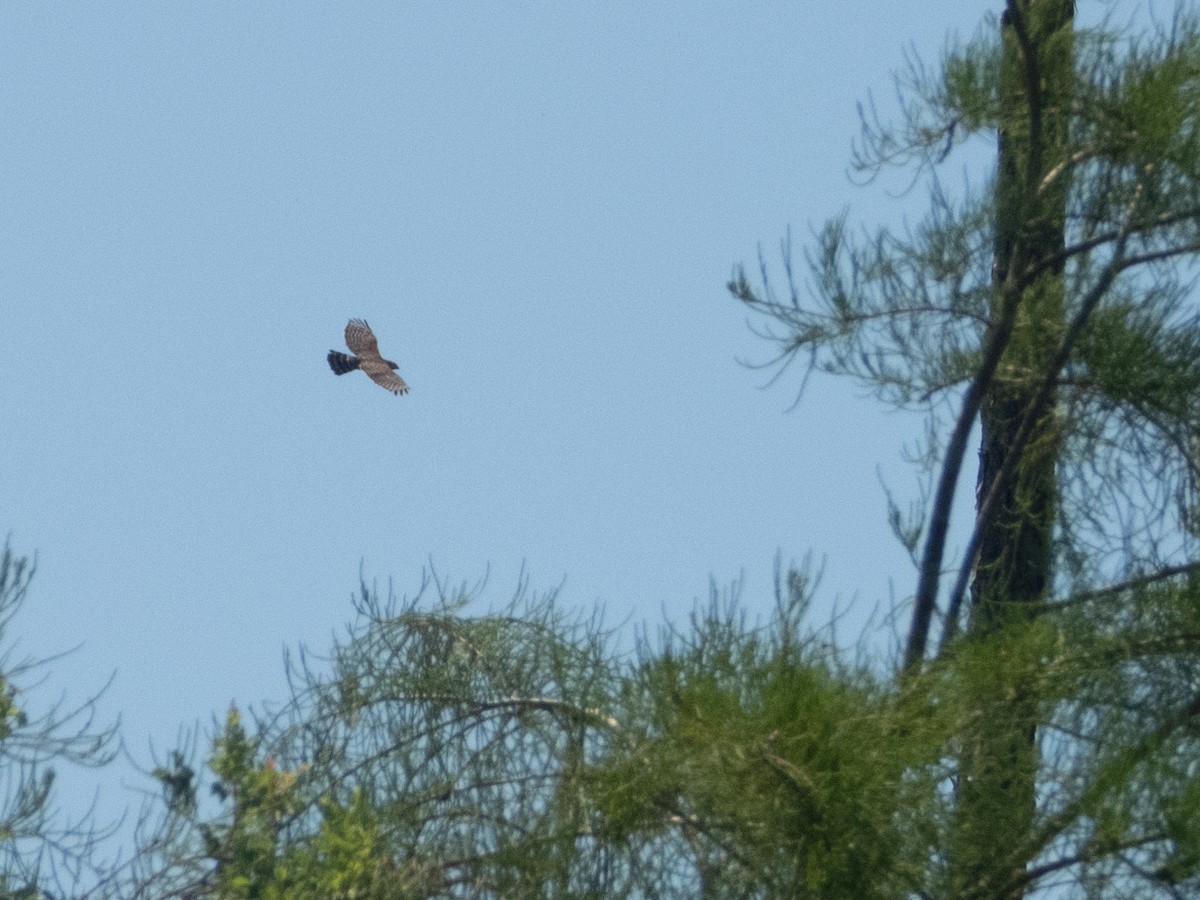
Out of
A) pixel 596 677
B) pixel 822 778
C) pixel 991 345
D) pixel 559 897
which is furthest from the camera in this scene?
pixel 991 345

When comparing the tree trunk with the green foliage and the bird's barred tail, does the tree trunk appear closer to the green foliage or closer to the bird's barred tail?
the green foliage

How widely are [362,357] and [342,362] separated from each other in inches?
2.4

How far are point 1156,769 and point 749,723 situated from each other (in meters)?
0.83

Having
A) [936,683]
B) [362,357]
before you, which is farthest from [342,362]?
[936,683]

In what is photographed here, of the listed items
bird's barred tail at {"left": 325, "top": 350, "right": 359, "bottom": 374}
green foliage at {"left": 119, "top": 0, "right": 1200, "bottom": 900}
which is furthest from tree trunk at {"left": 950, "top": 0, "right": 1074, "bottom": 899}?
bird's barred tail at {"left": 325, "top": 350, "right": 359, "bottom": 374}

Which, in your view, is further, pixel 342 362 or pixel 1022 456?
pixel 1022 456

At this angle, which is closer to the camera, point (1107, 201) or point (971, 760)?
point (971, 760)

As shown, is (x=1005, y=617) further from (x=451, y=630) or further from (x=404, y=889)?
(x=404, y=889)

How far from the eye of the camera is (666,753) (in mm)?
4086

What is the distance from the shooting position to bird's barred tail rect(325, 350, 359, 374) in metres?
5.37

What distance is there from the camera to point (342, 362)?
5395mm

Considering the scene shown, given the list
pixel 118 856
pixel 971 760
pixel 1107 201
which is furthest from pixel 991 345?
pixel 118 856

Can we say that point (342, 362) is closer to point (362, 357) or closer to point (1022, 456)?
point (362, 357)

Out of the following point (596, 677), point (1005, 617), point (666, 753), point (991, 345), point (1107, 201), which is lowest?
point (666, 753)
